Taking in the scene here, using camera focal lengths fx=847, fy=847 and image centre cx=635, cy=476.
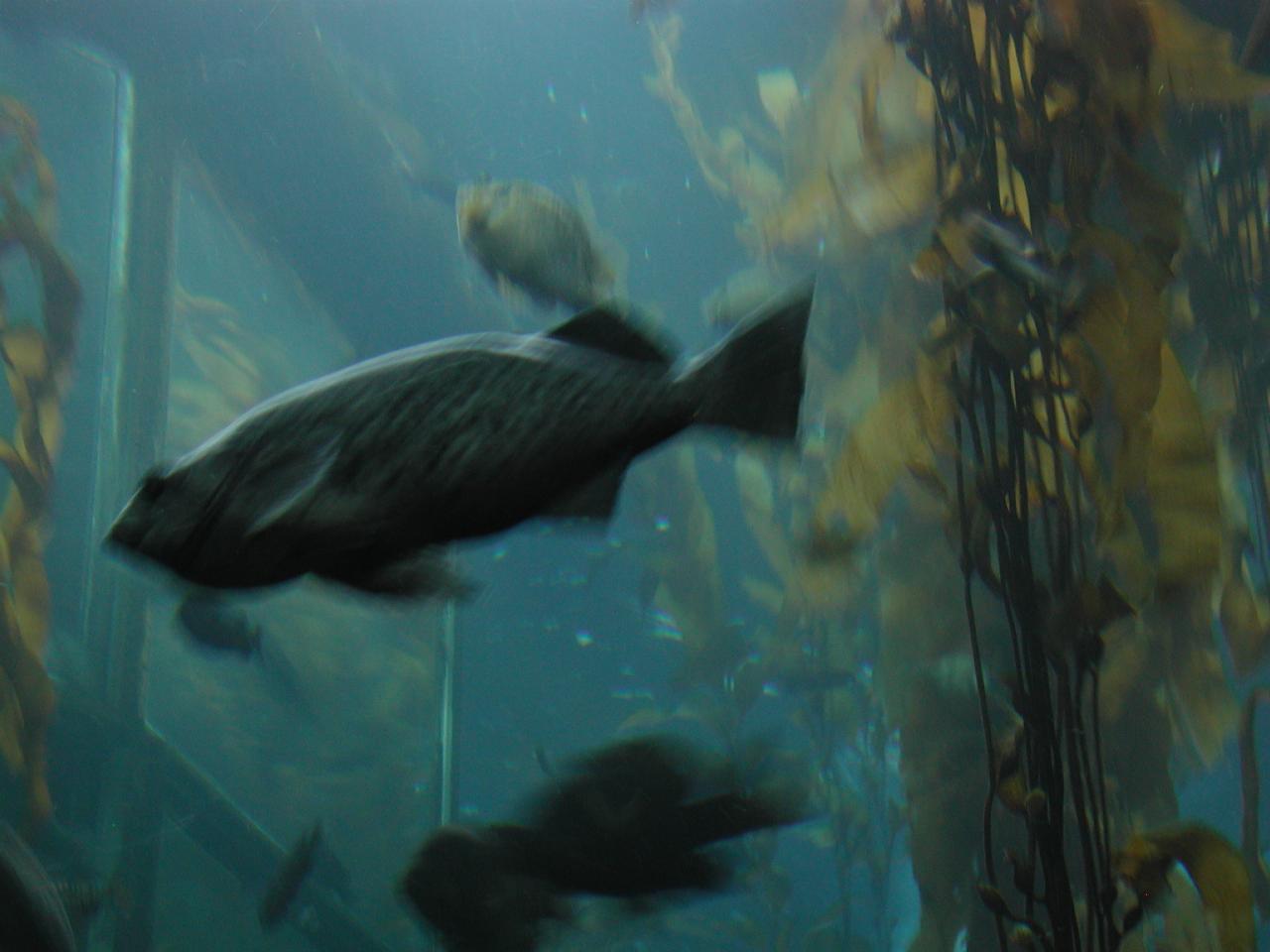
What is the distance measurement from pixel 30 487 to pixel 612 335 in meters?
3.93

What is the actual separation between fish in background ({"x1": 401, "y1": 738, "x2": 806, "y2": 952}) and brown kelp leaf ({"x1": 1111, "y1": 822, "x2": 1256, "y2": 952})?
0.74 metres

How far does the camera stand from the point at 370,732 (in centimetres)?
1175

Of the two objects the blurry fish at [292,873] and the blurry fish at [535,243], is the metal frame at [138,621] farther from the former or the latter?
the blurry fish at [535,243]

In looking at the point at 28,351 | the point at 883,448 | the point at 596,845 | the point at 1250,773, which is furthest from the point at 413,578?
the point at 28,351

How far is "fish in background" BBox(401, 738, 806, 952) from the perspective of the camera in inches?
67.2

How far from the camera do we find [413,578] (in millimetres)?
854

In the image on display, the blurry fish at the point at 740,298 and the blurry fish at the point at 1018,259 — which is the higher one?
the blurry fish at the point at 1018,259

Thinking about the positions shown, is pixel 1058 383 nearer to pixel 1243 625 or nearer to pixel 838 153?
pixel 1243 625

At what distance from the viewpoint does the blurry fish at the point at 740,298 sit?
299 centimetres

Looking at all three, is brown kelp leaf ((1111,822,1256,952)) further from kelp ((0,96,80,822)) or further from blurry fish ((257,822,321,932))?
kelp ((0,96,80,822))

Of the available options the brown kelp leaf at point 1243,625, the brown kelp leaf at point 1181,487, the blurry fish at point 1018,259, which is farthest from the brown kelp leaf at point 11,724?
the brown kelp leaf at point 1243,625

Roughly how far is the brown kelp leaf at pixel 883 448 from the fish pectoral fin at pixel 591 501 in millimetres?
1691

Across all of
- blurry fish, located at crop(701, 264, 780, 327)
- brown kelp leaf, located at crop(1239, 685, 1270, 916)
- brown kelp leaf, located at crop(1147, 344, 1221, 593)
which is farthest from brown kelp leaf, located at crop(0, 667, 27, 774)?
brown kelp leaf, located at crop(1239, 685, 1270, 916)

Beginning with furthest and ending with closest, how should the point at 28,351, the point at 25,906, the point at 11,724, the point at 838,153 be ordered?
the point at 838,153, the point at 28,351, the point at 11,724, the point at 25,906
